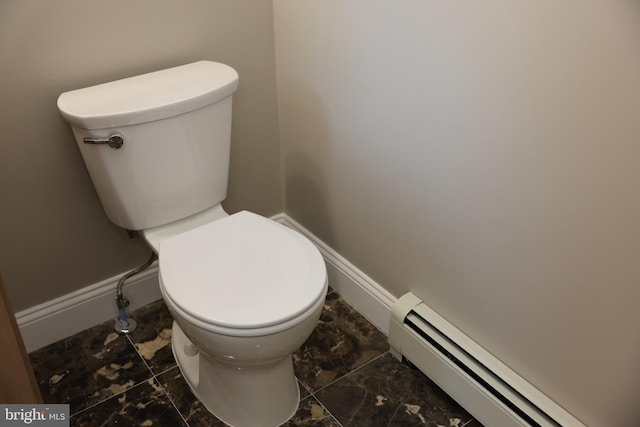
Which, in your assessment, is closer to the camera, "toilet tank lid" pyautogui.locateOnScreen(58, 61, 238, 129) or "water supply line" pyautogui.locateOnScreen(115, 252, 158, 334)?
"toilet tank lid" pyautogui.locateOnScreen(58, 61, 238, 129)

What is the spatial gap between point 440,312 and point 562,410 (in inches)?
15.1

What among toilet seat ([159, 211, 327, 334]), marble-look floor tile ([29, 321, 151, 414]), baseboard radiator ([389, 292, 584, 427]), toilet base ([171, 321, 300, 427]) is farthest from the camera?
marble-look floor tile ([29, 321, 151, 414])

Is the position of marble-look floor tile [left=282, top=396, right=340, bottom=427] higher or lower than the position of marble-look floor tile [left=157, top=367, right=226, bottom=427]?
higher

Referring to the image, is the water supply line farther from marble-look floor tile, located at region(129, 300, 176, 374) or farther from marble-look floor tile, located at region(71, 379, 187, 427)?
marble-look floor tile, located at region(71, 379, 187, 427)

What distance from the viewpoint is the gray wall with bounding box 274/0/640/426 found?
1.09 m

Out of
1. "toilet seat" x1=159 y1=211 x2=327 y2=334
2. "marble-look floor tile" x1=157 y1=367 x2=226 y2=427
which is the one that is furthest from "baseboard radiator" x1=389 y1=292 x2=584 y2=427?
"marble-look floor tile" x1=157 y1=367 x2=226 y2=427

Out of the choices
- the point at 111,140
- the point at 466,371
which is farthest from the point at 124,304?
the point at 466,371

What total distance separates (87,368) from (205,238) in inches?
23.0

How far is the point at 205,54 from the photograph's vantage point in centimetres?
173

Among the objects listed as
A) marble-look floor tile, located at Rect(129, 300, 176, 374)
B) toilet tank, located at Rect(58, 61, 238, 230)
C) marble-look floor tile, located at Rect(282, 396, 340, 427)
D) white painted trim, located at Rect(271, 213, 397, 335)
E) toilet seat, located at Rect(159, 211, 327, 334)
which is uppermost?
toilet tank, located at Rect(58, 61, 238, 230)

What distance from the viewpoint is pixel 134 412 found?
5.29ft

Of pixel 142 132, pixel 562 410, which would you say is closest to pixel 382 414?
pixel 562 410

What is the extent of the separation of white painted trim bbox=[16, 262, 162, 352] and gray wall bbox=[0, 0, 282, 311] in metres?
0.03

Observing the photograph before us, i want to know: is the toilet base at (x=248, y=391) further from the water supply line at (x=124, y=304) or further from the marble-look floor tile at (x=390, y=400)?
the water supply line at (x=124, y=304)
